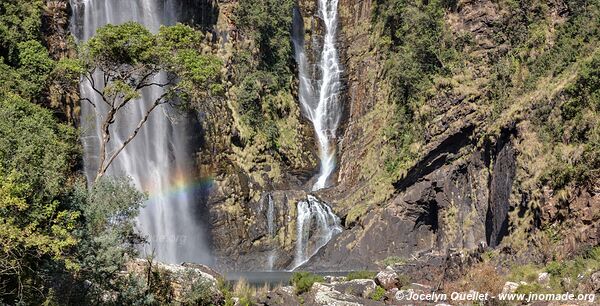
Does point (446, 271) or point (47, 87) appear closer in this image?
point (446, 271)

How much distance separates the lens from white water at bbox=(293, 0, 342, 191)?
5052cm

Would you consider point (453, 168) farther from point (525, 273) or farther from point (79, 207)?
point (79, 207)

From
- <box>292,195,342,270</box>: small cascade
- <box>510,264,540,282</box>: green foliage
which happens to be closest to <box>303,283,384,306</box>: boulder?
<box>510,264,540,282</box>: green foliage

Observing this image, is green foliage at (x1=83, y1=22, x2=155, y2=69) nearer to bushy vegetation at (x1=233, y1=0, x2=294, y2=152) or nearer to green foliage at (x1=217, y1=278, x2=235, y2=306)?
green foliage at (x1=217, y1=278, x2=235, y2=306)

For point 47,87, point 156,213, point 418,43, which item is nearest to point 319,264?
point 156,213

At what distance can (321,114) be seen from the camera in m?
52.7

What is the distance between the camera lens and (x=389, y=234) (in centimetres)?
3881

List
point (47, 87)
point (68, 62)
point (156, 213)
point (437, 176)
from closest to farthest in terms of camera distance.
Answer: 1. point (68, 62)
2. point (47, 87)
3. point (437, 176)
4. point (156, 213)

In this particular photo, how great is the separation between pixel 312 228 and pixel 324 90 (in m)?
16.2

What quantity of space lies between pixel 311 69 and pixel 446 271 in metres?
35.6

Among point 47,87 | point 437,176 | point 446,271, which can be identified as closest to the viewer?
point 446,271

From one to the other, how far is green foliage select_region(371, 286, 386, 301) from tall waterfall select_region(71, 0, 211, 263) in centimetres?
2113

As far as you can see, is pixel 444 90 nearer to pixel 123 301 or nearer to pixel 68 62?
pixel 68 62

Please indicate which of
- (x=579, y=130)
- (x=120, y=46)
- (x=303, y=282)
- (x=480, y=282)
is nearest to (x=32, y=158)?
(x=120, y=46)
